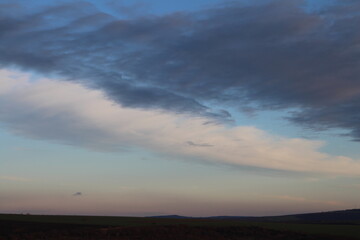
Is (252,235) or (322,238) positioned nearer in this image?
(322,238)

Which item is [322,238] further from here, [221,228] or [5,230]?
[5,230]

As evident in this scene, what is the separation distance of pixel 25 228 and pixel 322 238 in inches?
2141

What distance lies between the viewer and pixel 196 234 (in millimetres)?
75500

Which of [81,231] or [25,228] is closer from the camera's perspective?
[81,231]

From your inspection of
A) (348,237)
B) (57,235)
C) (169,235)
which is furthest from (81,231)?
(348,237)

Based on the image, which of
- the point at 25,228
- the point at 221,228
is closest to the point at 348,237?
the point at 221,228

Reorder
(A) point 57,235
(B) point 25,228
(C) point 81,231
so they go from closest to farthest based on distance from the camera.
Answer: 1. (A) point 57,235
2. (C) point 81,231
3. (B) point 25,228

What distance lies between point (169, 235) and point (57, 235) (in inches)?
719

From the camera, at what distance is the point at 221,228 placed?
85875 mm

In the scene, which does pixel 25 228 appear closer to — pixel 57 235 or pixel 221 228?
pixel 57 235

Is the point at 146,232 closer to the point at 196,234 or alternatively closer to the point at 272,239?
the point at 196,234

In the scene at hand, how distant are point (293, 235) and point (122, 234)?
29.8 meters

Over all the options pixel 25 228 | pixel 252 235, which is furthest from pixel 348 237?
pixel 25 228

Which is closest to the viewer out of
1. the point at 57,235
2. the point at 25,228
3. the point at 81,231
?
the point at 57,235
